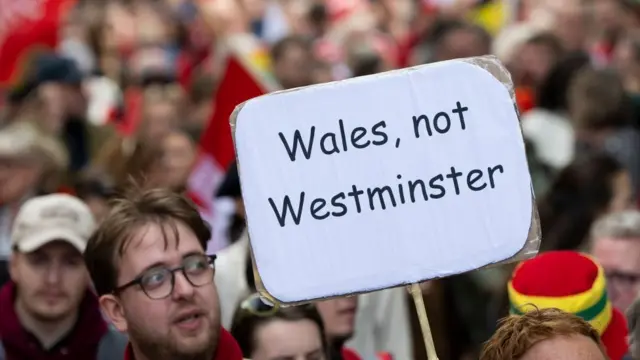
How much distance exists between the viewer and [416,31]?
14117 millimetres

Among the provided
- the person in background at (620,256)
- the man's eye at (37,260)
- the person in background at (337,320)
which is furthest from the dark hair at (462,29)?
the man's eye at (37,260)

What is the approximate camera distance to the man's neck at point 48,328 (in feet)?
18.7

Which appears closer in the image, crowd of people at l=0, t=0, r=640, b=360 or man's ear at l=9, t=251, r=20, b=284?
crowd of people at l=0, t=0, r=640, b=360

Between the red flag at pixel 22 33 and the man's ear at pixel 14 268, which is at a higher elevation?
the red flag at pixel 22 33

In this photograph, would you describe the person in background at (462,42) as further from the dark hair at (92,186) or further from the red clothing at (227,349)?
the red clothing at (227,349)

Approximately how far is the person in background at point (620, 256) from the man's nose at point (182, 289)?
6.54ft

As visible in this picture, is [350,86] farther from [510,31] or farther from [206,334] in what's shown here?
[510,31]

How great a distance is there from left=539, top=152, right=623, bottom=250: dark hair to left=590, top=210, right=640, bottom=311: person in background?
787 mm

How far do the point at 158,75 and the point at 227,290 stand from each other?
18.9 ft

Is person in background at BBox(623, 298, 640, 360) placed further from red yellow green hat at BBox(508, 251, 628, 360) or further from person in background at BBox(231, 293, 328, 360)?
person in background at BBox(231, 293, 328, 360)

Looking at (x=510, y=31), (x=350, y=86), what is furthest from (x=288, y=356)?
(x=510, y=31)

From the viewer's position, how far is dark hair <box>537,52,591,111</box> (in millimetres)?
9133

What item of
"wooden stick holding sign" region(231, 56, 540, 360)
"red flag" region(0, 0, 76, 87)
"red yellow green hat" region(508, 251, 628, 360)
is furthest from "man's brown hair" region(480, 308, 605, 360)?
"red flag" region(0, 0, 76, 87)

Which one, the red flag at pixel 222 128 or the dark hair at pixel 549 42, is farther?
the dark hair at pixel 549 42
